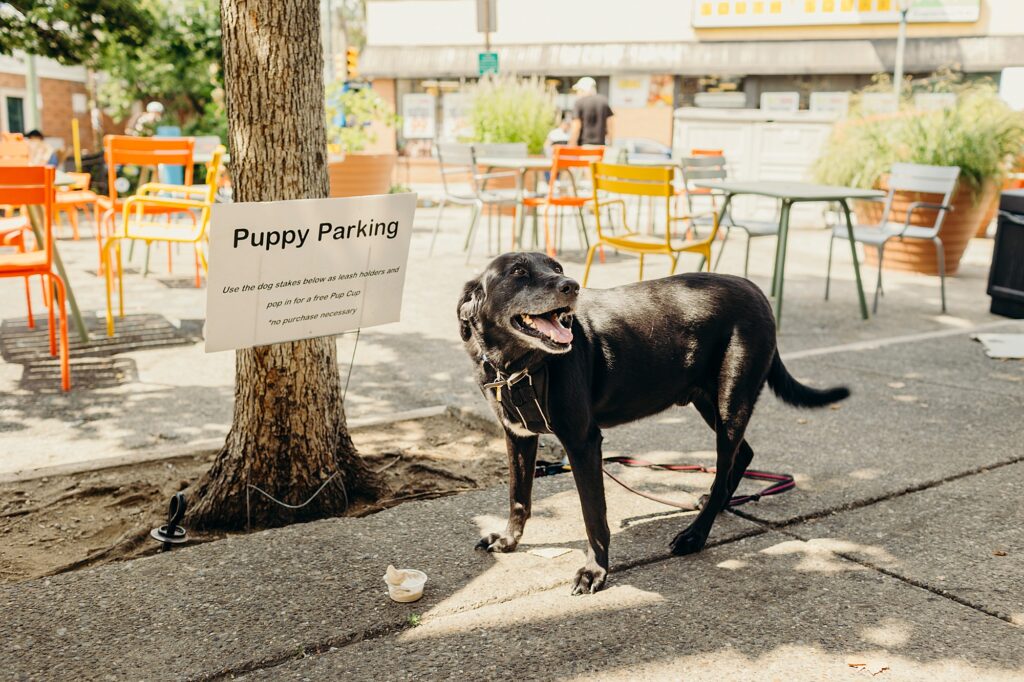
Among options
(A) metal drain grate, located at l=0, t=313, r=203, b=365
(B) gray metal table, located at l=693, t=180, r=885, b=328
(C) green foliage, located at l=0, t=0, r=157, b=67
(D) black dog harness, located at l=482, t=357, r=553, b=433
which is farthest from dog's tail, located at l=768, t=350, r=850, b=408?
(C) green foliage, located at l=0, t=0, r=157, b=67

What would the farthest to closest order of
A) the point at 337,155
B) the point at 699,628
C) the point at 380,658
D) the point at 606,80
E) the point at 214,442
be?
1. the point at 606,80
2. the point at 337,155
3. the point at 214,442
4. the point at 699,628
5. the point at 380,658

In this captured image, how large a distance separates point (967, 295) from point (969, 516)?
6.05 m

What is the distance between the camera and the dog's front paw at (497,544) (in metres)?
3.51

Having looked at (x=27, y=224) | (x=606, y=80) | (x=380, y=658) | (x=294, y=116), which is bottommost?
(x=380, y=658)

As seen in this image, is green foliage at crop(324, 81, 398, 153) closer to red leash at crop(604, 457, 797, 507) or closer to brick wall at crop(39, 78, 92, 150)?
red leash at crop(604, 457, 797, 507)

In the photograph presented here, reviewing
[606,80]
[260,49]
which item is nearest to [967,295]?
[260,49]

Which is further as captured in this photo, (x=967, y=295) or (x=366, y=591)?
(x=967, y=295)

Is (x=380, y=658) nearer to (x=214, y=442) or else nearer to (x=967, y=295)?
(x=214, y=442)

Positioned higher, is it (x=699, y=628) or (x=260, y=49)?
(x=260, y=49)

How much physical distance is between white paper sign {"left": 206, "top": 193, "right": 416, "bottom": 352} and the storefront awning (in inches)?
779

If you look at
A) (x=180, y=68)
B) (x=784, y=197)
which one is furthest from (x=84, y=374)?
(x=180, y=68)

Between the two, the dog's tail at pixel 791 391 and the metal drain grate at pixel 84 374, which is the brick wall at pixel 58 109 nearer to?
the metal drain grate at pixel 84 374

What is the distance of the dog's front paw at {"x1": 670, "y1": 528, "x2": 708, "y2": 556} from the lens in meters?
3.49

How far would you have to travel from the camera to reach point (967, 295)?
9.21 m
